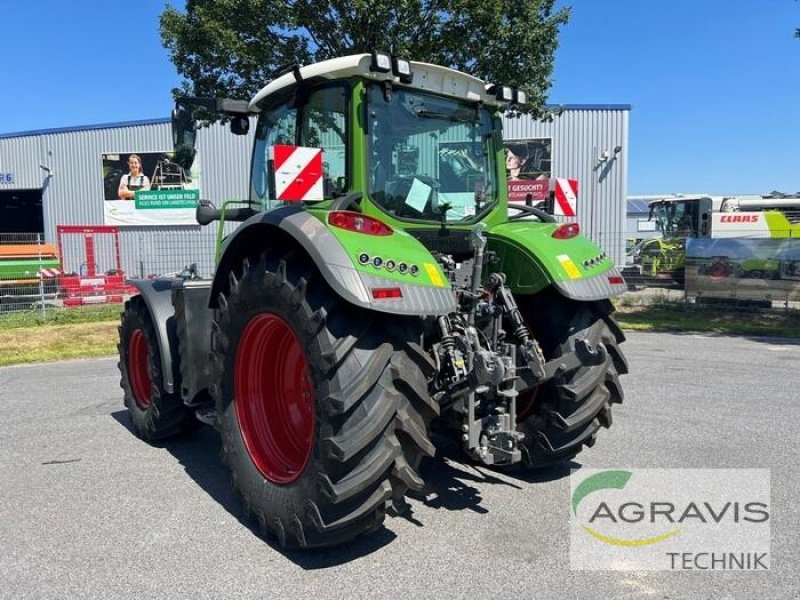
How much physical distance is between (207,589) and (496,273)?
2.30m

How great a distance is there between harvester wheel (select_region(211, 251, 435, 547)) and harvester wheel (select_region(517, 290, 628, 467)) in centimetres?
104

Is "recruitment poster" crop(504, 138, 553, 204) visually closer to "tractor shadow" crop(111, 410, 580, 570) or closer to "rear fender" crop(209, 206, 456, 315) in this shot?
"tractor shadow" crop(111, 410, 580, 570)

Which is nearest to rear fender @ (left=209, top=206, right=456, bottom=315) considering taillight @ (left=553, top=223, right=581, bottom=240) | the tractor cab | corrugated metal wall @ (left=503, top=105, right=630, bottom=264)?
the tractor cab

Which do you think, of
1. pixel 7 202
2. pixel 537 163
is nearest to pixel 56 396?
pixel 537 163

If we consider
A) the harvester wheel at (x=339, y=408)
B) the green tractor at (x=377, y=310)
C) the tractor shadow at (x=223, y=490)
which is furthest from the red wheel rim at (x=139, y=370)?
the harvester wheel at (x=339, y=408)

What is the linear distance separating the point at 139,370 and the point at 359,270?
3274 mm

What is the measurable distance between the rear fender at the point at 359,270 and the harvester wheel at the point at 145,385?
2.00 metres

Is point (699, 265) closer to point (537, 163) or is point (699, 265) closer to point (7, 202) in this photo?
point (537, 163)

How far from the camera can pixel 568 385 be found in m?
3.76

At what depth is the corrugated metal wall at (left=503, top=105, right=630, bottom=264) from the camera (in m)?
23.4

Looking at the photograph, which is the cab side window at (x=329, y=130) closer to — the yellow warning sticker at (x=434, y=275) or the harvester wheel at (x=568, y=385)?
the yellow warning sticker at (x=434, y=275)

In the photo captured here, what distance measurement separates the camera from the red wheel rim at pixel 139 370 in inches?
212

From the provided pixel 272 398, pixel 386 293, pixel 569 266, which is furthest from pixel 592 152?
pixel 386 293

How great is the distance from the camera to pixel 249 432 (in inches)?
148
